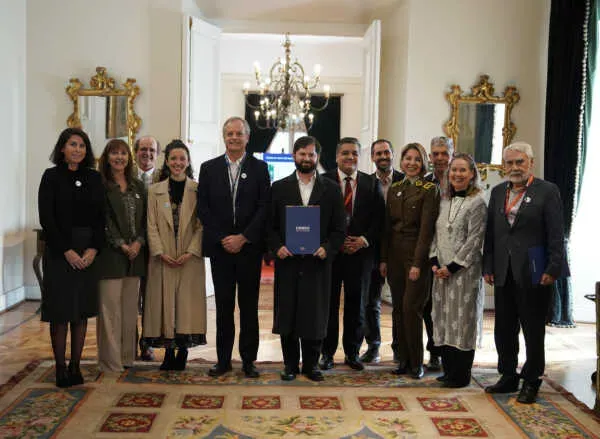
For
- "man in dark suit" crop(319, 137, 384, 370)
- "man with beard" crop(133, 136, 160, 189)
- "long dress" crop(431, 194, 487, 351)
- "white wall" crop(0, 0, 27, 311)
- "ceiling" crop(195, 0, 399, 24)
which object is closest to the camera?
"long dress" crop(431, 194, 487, 351)

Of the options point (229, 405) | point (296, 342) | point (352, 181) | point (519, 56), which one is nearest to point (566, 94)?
point (519, 56)

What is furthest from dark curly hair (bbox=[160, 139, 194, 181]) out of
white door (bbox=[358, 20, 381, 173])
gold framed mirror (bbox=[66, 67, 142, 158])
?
white door (bbox=[358, 20, 381, 173])

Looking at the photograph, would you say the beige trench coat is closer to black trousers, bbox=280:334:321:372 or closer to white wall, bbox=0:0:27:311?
black trousers, bbox=280:334:321:372

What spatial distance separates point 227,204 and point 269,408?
47.1 inches

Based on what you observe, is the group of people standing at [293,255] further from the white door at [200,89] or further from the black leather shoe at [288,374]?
the white door at [200,89]

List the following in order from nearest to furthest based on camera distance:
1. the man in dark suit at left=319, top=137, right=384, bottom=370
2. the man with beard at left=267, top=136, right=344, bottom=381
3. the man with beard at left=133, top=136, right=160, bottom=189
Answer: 1. the man with beard at left=267, top=136, right=344, bottom=381
2. the man in dark suit at left=319, top=137, right=384, bottom=370
3. the man with beard at left=133, top=136, right=160, bottom=189

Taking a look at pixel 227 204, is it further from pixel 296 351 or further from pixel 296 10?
pixel 296 10

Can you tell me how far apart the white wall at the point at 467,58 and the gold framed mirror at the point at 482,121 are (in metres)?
0.08

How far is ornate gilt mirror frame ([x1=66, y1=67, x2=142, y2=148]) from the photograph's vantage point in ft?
21.2

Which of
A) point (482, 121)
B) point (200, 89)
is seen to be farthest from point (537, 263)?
point (200, 89)

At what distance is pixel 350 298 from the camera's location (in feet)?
14.0

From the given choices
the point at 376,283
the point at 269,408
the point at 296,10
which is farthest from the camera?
the point at 296,10

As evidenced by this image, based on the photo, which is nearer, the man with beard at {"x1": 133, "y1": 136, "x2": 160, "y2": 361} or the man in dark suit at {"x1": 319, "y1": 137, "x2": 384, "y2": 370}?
the man in dark suit at {"x1": 319, "y1": 137, "x2": 384, "y2": 370}

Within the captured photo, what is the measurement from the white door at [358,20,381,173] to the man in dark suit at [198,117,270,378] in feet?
9.37
